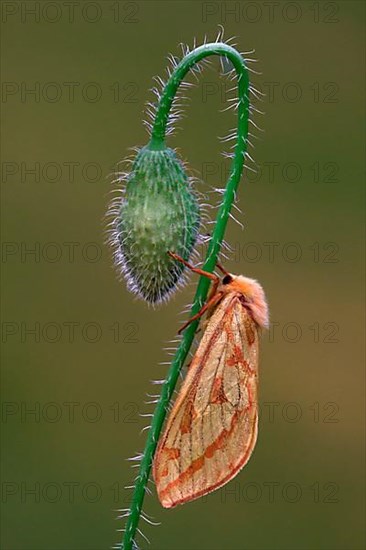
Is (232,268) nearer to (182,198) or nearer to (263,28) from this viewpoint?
(263,28)

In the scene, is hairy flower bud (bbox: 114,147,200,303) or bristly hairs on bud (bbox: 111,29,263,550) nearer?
bristly hairs on bud (bbox: 111,29,263,550)

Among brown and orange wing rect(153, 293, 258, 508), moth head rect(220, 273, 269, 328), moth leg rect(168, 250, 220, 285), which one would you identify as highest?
moth leg rect(168, 250, 220, 285)

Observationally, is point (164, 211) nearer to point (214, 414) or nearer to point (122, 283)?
point (214, 414)

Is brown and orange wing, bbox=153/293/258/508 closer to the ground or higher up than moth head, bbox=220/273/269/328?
closer to the ground

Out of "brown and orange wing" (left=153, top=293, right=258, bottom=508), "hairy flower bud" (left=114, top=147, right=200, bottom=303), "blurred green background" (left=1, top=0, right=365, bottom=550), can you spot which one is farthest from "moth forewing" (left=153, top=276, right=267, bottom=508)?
"blurred green background" (left=1, top=0, right=365, bottom=550)

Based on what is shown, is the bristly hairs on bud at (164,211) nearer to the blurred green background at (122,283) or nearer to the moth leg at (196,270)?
the moth leg at (196,270)

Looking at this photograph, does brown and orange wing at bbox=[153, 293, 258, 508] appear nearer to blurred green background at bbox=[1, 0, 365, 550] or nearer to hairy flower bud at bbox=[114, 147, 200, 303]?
hairy flower bud at bbox=[114, 147, 200, 303]

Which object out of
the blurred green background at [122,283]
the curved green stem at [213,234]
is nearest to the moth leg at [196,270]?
the curved green stem at [213,234]
